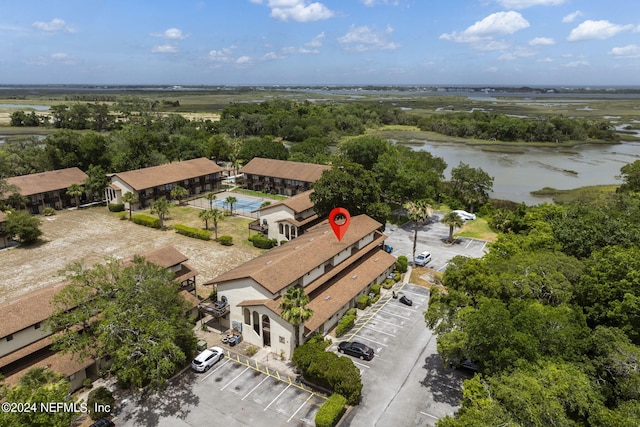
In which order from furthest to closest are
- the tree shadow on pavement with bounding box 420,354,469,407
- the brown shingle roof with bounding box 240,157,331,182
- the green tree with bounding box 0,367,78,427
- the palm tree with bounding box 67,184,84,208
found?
the brown shingle roof with bounding box 240,157,331,182 → the palm tree with bounding box 67,184,84,208 → the tree shadow on pavement with bounding box 420,354,469,407 → the green tree with bounding box 0,367,78,427

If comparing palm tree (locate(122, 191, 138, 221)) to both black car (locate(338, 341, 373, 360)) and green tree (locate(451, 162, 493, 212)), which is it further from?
green tree (locate(451, 162, 493, 212))

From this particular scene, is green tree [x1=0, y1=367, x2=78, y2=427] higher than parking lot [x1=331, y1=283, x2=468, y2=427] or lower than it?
higher

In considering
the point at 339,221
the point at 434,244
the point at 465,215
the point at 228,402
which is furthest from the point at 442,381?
the point at 465,215

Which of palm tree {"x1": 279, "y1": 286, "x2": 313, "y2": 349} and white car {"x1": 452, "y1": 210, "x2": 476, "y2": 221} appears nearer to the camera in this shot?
palm tree {"x1": 279, "y1": 286, "x2": 313, "y2": 349}

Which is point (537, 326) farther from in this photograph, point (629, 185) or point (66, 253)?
point (629, 185)

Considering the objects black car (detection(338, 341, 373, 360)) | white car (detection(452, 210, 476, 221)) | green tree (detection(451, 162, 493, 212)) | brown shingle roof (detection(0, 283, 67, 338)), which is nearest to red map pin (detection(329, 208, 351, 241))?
black car (detection(338, 341, 373, 360))

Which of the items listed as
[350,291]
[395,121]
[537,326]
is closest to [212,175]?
[350,291]

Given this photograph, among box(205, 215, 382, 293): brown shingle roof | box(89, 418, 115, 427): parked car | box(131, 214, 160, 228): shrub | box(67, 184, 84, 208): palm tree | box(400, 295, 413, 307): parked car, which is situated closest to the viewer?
box(89, 418, 115, 427): parked car
